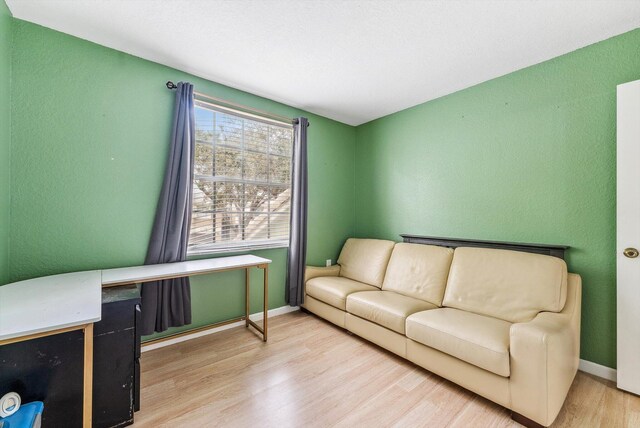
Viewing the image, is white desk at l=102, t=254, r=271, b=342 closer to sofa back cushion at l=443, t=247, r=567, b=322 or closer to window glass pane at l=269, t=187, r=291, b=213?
window glass pane at l=269, t=187, r=291, b=213

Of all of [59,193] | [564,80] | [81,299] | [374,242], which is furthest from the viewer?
[374,242]

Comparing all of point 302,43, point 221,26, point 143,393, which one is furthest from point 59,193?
point 302,43

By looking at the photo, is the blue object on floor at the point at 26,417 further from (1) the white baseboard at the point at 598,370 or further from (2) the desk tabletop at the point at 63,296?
(1) the white baseboard at the point at 598,370

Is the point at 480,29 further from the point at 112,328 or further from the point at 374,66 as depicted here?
the point at 112,328

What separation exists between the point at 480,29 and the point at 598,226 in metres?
1.69

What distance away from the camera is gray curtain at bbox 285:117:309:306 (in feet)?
10.3

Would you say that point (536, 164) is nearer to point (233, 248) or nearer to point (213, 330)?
point (233, 248)

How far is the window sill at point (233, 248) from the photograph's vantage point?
2.59 meters

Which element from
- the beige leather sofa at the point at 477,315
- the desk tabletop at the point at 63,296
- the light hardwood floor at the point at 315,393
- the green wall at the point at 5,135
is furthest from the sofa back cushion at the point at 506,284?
the green wall at the point at 5,135

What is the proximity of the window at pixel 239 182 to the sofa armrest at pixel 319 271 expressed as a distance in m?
0.43

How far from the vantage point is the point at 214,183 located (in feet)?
Answer: 8.85

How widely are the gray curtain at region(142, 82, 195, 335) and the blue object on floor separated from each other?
1043 millimetres

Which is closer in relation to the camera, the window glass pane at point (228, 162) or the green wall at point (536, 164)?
the green wall at point (536, 164)

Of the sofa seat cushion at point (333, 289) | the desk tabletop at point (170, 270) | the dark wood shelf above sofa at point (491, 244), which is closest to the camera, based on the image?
the desk tabletop at point (170, 270)
